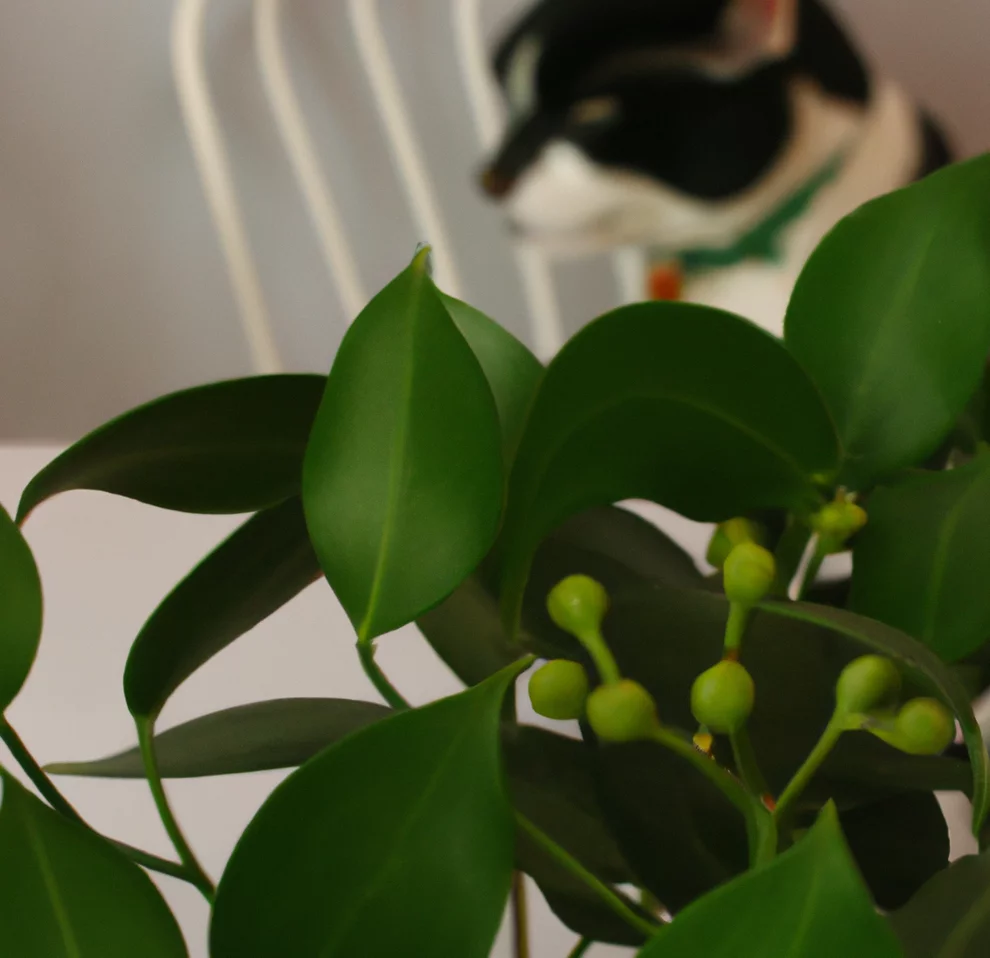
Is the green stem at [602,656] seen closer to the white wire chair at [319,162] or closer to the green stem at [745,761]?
the green stem at [745,761]

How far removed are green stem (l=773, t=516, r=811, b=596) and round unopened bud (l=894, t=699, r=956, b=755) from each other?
0.21 feet

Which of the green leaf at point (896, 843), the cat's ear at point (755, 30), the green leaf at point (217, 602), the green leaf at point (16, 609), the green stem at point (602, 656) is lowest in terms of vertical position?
the green leaf at point (896, 843)

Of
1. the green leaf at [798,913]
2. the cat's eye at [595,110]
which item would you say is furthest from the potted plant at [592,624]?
the cat's eye at [595,110]

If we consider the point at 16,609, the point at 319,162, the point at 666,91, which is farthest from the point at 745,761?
the point at 319,162

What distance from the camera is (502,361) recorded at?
234 millimetres

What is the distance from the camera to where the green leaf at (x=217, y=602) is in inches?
7.6

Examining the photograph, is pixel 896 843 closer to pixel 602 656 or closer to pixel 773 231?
pixel 602 656

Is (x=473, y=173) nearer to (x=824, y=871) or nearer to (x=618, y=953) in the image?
(x=618, y=953)

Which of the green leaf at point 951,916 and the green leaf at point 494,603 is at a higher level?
the green leaf at point 494,603

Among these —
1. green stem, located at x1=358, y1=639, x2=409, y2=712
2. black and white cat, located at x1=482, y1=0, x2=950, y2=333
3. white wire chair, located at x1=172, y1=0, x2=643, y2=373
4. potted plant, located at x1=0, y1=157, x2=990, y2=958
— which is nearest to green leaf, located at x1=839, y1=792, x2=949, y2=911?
potted plant, located at x1=0, y1=157, x2=990, y2=958

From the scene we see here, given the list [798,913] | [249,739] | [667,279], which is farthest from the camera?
[667,279]

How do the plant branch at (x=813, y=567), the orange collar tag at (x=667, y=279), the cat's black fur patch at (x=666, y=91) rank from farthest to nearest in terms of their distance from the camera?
the orange collar tag at (x=667, y=279)
the cat's black fur patch at (x=666, y=91)
the plant branch at (x=813, y=567)

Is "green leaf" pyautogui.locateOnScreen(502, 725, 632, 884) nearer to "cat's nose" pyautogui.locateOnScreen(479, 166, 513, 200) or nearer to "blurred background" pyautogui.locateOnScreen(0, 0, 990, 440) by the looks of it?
"cat's nose" pyautogui.locateOnScreen(479, 166, 513, 200)

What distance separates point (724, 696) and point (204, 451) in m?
0.11
